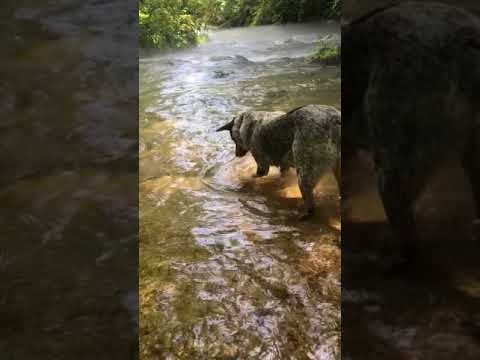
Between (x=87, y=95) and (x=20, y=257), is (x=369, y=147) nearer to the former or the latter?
(x=87, y=95)

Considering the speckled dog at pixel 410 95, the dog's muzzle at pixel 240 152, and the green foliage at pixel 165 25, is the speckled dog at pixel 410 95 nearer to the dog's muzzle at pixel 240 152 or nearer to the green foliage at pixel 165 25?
the dog's muzzle at pixel 240 152

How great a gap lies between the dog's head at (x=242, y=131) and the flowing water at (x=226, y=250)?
0.84 feet

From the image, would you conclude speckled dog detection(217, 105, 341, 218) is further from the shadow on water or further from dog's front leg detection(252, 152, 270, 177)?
the shadow on water

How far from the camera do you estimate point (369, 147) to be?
3.31 feet

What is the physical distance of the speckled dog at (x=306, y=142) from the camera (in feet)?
10.9

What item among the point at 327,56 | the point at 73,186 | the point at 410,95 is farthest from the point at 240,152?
the point at 327,56

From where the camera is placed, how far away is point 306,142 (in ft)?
11.1

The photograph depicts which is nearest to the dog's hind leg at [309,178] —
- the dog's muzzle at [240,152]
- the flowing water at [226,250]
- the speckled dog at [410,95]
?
the flowing water at [226,250]

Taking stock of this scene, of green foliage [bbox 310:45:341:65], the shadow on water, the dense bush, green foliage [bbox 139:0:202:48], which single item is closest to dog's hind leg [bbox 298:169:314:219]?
the shadow on water

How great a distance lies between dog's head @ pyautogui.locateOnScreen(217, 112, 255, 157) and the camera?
13.8 feet

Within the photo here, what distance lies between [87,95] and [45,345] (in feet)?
2.02

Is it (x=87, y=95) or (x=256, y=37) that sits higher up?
(x=87, y=95)

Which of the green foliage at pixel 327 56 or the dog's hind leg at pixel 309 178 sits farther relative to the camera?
the green foliage at pixel 327 56

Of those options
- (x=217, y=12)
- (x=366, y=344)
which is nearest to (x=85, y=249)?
(x=366, y=344)
